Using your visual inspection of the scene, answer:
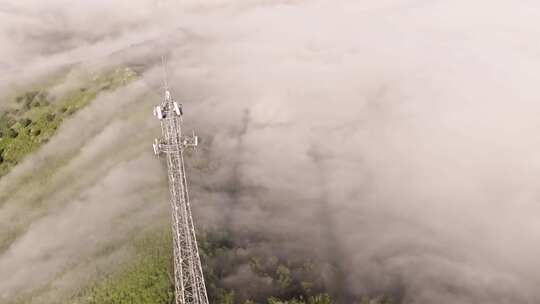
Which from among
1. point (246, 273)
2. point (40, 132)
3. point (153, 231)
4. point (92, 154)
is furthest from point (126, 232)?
point (40, 132)

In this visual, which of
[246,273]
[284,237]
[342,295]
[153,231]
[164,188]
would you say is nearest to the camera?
[153,231]

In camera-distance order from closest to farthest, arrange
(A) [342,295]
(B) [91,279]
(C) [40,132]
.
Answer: (B) [91,279] < (A) [342,295] < (C) [40,132]

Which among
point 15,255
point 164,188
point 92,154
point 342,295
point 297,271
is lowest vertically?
point 342,295

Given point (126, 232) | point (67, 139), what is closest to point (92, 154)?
point (67, 139)

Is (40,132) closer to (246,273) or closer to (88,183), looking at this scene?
(88,183)

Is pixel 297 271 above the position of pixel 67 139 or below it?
below

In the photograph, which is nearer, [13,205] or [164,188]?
[164,188]
